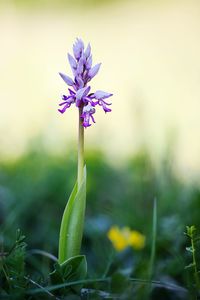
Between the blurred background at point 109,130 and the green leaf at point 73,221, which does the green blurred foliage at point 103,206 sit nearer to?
the blurred background at point 109,130

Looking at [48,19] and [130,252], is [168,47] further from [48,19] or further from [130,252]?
[130,252]

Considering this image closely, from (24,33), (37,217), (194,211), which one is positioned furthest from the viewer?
(24,33)

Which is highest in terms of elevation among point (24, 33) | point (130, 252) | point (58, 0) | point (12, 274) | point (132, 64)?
point (58, 0)

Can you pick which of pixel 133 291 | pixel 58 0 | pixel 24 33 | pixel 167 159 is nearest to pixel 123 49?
pixel 24 33

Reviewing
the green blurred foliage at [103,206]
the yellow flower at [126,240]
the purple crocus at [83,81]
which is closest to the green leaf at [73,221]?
the purple crocus at [83,81]

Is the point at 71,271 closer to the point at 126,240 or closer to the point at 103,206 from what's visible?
the point at 126,240

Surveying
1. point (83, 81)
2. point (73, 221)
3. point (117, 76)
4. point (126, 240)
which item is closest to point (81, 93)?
point (83, 81)

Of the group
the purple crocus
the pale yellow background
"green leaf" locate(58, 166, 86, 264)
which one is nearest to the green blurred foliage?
the pale yellow background
